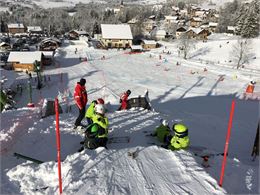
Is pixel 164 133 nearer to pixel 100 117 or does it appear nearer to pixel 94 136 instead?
pixel 100 117

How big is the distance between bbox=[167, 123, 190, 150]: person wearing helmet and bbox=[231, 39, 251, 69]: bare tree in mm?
40869

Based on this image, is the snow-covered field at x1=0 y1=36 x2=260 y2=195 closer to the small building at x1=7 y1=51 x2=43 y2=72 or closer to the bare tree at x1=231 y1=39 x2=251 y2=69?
the small building at x1=7 y1=51 x2=43 y2=72

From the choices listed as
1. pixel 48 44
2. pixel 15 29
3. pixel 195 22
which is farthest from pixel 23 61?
pixel 195 22

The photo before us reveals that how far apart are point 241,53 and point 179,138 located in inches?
1710

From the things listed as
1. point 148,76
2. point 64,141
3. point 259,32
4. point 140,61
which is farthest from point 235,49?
point 64,141

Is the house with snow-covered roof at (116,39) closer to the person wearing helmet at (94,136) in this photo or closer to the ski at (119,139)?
the ski at (119,139)

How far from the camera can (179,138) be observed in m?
7.75

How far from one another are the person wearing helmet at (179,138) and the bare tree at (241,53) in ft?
134

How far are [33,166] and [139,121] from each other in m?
5.60

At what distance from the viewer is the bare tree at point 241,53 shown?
1833 inches

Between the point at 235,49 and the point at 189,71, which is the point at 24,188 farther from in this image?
the point at 235,49

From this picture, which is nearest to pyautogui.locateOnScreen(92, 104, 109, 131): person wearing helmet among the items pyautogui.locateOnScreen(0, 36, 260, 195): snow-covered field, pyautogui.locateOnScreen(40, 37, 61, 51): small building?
pyautogui.locateOnScreen(0, 36, 260, 195): snow-covered field

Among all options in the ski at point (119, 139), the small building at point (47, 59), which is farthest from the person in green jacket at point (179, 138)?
the small building at point (47, 59)

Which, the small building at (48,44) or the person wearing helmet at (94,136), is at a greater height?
the person wearing helmet at (94,136)
